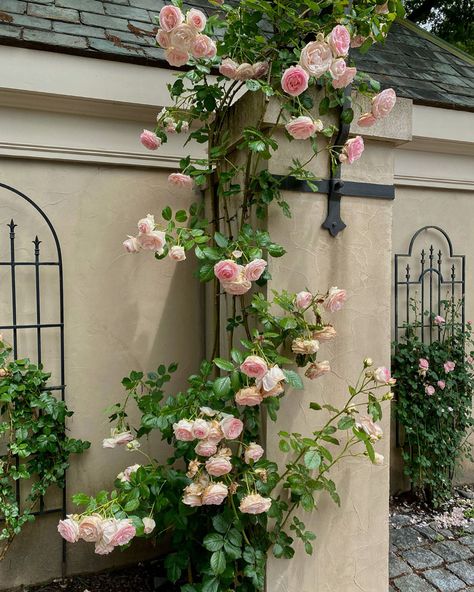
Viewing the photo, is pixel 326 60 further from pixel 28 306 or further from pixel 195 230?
pixel 28 306

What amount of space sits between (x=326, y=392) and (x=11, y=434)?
5.59 feet

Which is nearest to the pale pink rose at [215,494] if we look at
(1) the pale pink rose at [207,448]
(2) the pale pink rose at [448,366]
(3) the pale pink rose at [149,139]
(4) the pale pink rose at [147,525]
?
(1) the pale pink rose at [207,448]

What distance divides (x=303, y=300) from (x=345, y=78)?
912 millimetres

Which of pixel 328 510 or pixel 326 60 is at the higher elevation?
pixel 326 60

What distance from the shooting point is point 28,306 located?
260 centimetres

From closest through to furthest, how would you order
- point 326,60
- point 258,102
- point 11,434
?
point 326,60
point 258,102
point 11,434

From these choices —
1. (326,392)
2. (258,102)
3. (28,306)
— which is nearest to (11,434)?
(28,306)

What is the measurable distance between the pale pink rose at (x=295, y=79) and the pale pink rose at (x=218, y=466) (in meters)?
1.43

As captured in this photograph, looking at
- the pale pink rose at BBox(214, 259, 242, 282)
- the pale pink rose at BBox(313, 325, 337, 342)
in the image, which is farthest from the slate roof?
the pale pink rose at BBox(313, 325, 337, 342)

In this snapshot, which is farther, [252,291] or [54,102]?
[54,102]

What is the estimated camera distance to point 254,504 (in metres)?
1.74

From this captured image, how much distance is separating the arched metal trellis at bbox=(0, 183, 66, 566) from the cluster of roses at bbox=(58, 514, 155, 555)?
114 cm

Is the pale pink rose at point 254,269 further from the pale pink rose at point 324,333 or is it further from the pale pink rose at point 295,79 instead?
the pale pink rose at point 295,79

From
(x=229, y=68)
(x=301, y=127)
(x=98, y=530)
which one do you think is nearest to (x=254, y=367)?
(x=98, y=530)
